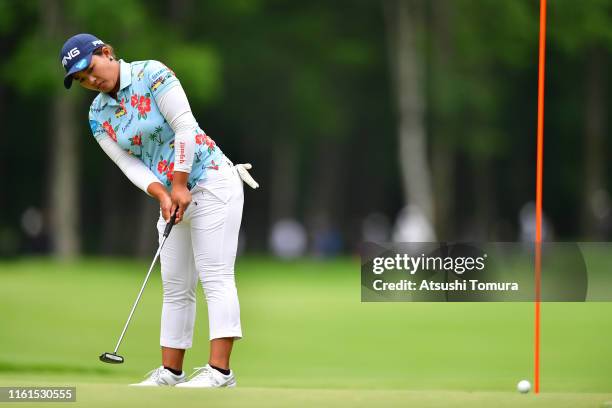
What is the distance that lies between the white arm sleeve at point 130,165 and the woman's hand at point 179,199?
7.7 inches

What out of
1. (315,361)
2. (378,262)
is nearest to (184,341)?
(378,262)

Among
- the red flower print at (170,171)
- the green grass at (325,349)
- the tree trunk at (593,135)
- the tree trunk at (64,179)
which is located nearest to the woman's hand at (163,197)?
the red flower print at (170,171)

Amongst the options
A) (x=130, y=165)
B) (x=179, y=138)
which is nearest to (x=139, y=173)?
(x=130, y=165)

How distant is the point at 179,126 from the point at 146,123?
0.68 ft

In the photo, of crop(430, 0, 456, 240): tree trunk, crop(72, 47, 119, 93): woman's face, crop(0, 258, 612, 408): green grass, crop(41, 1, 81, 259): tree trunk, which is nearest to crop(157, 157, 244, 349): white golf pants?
crop(0, 258, 612, 408): green grass

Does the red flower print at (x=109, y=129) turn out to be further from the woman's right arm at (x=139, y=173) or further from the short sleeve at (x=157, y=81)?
the short sleeve at (x=157, y=81)

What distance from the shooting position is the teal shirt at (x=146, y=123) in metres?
6.76

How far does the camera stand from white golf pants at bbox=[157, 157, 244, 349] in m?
6.88

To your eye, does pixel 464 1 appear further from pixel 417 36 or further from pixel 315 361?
pixel 315 361

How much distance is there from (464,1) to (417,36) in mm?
1610

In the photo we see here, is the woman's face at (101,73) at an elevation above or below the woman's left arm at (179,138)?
above

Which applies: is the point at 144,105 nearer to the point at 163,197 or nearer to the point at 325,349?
the point at 163,197

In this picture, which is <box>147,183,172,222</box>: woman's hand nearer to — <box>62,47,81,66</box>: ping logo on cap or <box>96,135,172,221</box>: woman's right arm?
<box>96,135,172,221</box>: woman's right arm

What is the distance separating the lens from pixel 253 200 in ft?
170
